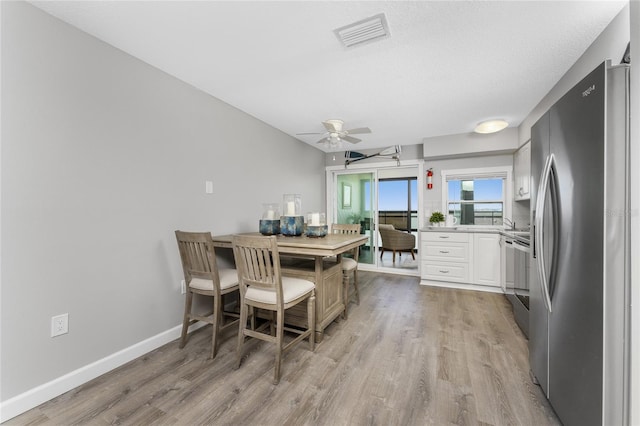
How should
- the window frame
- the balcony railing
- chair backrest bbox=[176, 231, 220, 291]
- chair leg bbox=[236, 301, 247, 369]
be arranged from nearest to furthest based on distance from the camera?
chair leg bbox=[236, 301, 247, 369] → chair backrest bbox=[176, 231, 220, 291] → the window frame → the balcony railing

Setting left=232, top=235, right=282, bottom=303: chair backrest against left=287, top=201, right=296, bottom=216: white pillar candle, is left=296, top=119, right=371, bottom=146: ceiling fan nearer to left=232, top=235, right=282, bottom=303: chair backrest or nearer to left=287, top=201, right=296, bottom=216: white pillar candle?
left=287, top=201, right=296, bottom=216: white pillar candle

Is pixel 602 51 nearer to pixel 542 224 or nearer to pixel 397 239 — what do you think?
pixel 542 224

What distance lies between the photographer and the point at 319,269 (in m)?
2.34

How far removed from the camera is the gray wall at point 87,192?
60.9 inches

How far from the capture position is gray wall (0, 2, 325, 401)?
155cm

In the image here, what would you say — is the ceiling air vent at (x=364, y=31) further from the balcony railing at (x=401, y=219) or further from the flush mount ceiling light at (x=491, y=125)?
the balcony railing at (x=401, y=219)

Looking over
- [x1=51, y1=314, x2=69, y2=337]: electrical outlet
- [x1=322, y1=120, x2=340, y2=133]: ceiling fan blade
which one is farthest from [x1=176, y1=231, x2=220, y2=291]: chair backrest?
[x1=322, y1=120, x2=340, y2=133]: ceiling fan blade

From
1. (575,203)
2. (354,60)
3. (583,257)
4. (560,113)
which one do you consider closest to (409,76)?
(354,60)

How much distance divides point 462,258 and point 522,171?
149cm

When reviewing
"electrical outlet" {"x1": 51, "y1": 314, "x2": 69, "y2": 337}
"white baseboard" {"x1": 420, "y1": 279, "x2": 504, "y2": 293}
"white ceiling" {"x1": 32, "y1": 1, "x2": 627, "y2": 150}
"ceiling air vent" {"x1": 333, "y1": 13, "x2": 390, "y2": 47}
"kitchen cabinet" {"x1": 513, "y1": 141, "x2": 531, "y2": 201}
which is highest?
"white ceiling" {"x1": 32, "y1": 1, "x2": 627, "y2": 150}

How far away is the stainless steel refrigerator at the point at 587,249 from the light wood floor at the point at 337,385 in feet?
1.48

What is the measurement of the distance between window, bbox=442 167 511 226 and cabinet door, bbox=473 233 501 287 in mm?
711

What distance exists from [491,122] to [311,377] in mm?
3691

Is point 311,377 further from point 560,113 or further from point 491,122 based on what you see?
point 491,122
